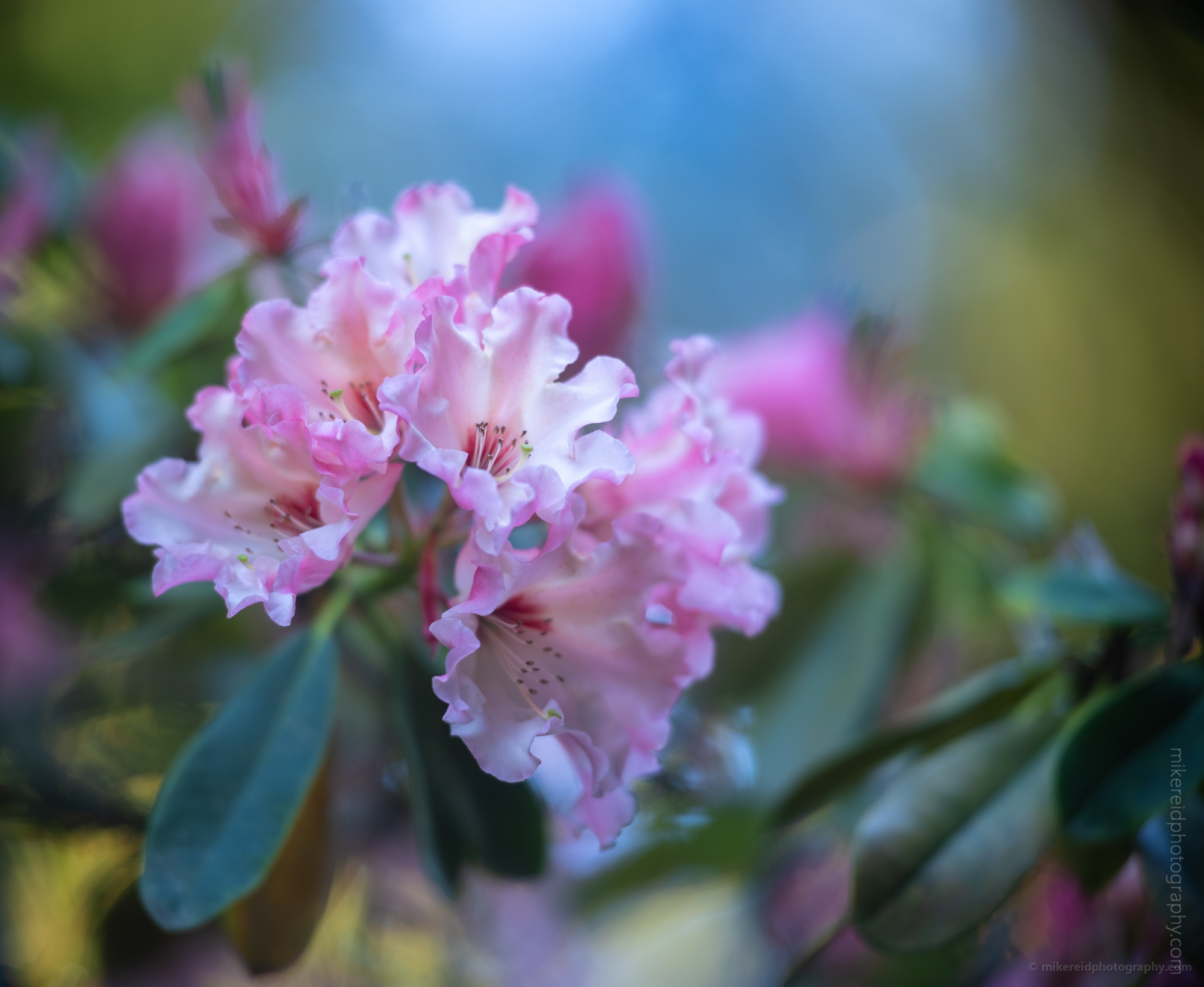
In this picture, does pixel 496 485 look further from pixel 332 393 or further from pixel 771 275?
pixel 771 275

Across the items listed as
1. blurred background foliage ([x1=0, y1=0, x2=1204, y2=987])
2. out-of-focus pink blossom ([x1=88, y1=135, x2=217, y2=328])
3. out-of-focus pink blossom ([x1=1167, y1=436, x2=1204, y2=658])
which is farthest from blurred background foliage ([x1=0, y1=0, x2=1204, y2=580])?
out-of-focus pink blossom ([x1=1167, y1=436, x2=1204, y2=658])

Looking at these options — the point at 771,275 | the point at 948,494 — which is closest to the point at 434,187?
the point at 948,494

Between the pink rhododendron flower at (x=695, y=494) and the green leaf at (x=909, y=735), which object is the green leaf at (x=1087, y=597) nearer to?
the green leaf at (x=909, y=735)

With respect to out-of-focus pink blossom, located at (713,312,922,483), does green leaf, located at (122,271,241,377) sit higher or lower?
higher

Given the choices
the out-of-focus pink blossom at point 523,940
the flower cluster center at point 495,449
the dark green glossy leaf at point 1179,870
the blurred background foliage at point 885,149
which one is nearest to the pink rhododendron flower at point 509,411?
the flower cluster center at point 495,449

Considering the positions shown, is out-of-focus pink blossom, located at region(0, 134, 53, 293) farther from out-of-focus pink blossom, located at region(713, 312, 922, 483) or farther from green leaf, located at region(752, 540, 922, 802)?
green leaf, located at region(752, 540, 922, 802)

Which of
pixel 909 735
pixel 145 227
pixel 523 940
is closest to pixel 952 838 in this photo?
pixel 909 735

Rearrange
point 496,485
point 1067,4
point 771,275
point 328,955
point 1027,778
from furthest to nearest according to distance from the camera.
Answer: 1. point 771,275
2. point 1067,4
3. point 328,955
4. point 1027,778
5. point 496,485
